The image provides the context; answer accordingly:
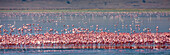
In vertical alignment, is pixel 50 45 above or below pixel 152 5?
above

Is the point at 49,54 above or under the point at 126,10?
above

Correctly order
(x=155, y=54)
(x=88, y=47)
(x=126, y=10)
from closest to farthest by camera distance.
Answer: (x=155, y=54) → (x=88, y=47) → (x=126, y=10)

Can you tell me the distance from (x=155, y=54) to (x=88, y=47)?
21.6 ft

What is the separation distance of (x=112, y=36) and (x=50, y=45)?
6229mm

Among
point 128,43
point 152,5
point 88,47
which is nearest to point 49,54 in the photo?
point 88,47

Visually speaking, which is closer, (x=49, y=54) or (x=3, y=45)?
(x=49, y=54)

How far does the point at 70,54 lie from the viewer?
36406mm

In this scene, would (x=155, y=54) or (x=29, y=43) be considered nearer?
(x=155, y=54)

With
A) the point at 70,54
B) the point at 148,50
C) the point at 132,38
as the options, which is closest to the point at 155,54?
the point at 148,50

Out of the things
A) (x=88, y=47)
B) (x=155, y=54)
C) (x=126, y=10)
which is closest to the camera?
(x=155, y=54)

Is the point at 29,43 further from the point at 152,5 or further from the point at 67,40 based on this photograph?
the point at 152,5

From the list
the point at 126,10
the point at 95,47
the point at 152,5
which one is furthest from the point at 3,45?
the point at 152,5

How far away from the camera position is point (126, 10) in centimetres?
18862

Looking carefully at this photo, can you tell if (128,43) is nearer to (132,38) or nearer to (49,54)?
(132,38)
